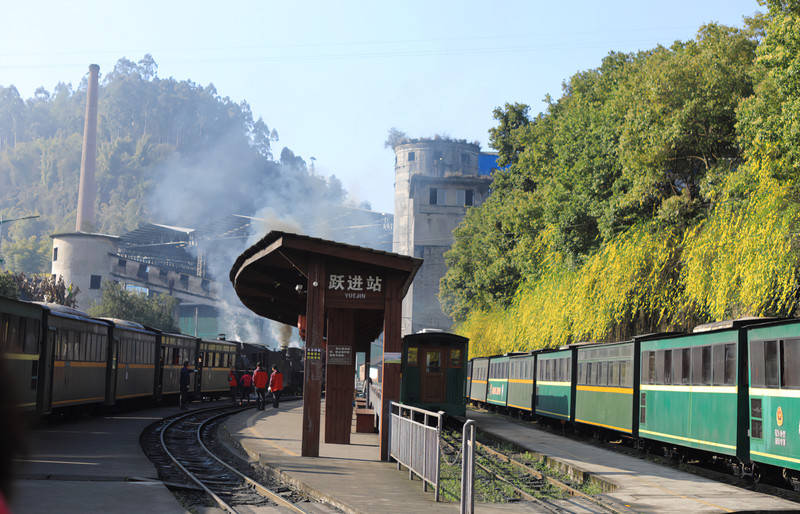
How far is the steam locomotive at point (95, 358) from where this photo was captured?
19453 millimetres

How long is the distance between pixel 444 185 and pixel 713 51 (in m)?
71.8

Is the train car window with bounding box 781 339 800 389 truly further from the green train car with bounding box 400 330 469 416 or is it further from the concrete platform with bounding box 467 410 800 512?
the green train car with bounding box 400 330 469 416

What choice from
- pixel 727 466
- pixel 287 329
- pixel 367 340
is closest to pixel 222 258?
pixel 287 329

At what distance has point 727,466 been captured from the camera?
1752 centimetres

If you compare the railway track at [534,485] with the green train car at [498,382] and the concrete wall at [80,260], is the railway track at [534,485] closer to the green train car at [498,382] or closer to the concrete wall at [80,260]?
the green train car at [498,382]

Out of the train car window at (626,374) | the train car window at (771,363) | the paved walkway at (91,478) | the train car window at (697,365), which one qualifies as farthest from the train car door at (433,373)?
the train car window at (771,363)

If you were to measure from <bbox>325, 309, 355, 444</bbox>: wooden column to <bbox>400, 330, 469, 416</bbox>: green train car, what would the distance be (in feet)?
30.5

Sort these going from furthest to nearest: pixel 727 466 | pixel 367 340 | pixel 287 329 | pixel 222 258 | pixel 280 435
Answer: pixel 222 258
pixel 287 329
pixel 367 340
pixel 280 435
pixel 727 466

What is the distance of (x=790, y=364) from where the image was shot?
12.9 meters

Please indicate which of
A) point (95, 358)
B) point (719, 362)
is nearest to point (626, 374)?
point (719, 362)

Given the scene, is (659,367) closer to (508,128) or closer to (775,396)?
(775,396)

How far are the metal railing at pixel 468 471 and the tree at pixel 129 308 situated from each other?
8377 centimetres

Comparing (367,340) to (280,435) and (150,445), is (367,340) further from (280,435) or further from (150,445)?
(150,445)

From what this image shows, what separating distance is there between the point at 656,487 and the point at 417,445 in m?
3.91
